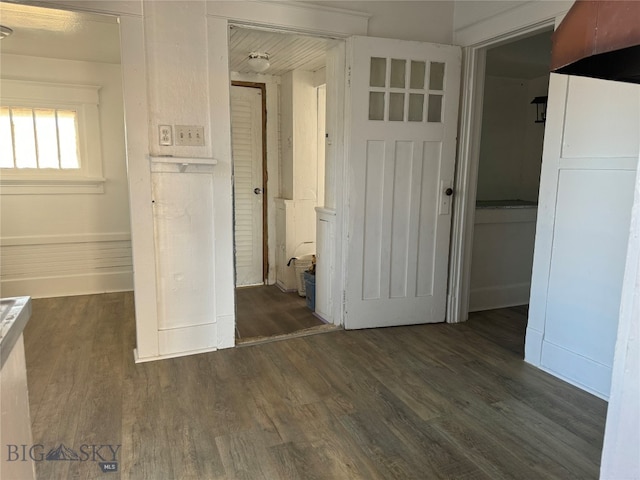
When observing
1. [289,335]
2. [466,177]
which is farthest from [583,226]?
[289,335]

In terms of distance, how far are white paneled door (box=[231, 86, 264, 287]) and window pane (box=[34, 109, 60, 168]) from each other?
1631mm

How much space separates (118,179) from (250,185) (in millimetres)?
1284

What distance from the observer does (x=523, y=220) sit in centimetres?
370

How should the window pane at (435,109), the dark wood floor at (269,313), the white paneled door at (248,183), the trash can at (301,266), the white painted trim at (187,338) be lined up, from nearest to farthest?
the white painted trim at (187,338) < the window pane at (435,109) < the dark wood floor at (269,313) < the trash can at (301,266) < the white paneled door at (248,183)

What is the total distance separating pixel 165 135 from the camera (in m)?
2.44

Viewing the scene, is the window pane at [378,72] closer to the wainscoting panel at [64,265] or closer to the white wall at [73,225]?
the white wall at [73,225]

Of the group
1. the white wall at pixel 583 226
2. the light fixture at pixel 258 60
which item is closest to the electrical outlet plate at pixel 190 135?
the light fixture at pixel 258 60

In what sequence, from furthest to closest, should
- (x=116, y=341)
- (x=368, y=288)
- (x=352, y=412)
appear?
(x=368, y=288) → (x=116, y=341) → (x=352, y=412)

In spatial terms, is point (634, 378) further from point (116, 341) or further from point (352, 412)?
point (116, 341)

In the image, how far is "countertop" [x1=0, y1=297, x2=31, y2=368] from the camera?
0.86 metres

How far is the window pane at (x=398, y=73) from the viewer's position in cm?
289

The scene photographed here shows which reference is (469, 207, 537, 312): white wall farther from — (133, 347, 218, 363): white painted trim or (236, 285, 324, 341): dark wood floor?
(133, 347, 218, 363): white painted trim

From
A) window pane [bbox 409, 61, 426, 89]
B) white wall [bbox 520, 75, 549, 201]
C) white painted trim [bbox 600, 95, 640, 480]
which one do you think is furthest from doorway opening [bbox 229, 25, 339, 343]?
white painted trim [bbox 600, 95, 640, 480]

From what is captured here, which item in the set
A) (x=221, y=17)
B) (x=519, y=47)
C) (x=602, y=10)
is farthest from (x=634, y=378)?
(x=519, y=47)
